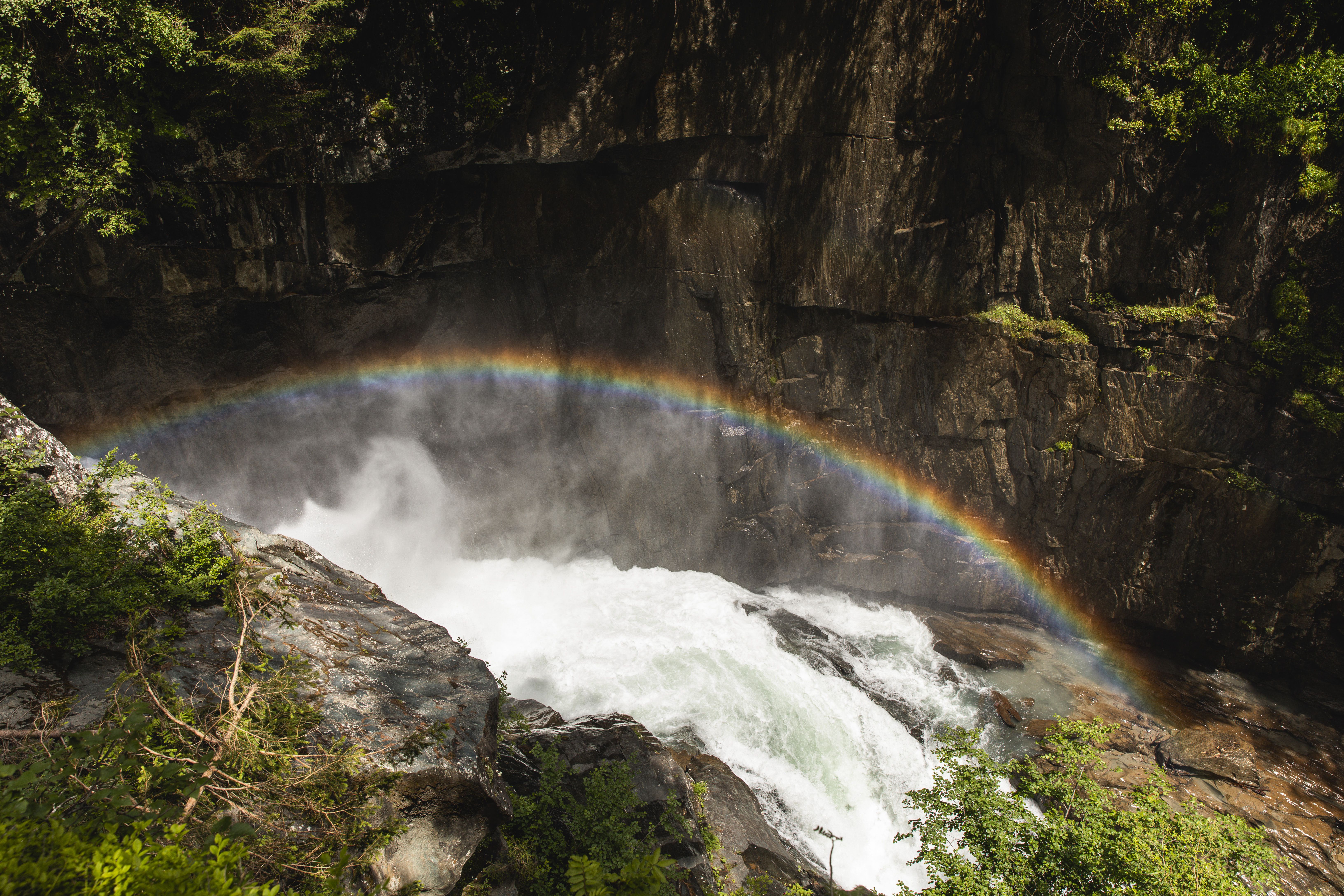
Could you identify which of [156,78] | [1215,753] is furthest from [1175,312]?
[156,78]

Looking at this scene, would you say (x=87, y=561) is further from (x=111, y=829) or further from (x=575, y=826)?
(x=575, y=826)

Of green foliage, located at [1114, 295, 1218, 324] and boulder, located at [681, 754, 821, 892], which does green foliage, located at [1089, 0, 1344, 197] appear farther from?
boulder, located at [681, 754, 821, 892]

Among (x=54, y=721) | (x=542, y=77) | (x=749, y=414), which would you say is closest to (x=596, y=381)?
(x=749, y=414)

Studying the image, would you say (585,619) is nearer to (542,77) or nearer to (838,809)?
(838,809)

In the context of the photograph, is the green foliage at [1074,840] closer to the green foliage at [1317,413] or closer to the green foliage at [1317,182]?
the green foliage at [1317,413]

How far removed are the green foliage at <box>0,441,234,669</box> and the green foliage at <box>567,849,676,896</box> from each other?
392cm

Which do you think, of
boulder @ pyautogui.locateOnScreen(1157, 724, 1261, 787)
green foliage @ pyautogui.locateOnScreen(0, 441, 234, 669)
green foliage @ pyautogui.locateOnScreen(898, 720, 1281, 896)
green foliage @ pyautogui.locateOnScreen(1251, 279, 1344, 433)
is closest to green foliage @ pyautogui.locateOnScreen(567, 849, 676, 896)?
green foliage @ pyautogui.locateOnScreen(898, 720, 1281, 896)

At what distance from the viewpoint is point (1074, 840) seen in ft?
15.9

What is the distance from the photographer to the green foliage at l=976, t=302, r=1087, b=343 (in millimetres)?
12484

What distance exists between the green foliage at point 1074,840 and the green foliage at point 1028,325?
9.31 m

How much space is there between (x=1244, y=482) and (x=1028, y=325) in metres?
5.20

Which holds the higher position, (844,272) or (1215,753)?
(844,272)

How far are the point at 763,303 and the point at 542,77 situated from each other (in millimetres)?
6436

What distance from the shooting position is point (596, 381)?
14703mm
